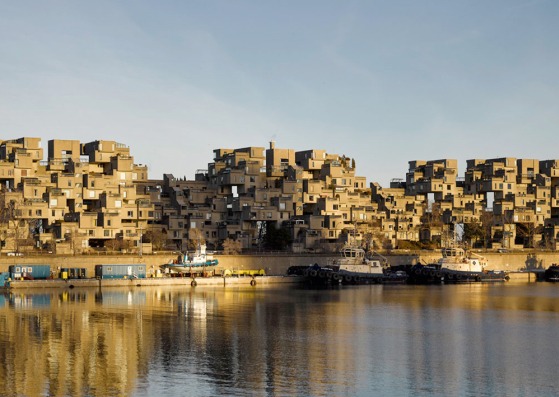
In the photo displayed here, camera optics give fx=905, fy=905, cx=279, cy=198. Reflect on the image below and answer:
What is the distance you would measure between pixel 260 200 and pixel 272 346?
81.7m

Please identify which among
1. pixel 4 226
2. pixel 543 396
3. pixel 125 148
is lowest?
pixel 543 396

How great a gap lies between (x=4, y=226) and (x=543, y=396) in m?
84.2

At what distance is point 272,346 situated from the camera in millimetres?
48531

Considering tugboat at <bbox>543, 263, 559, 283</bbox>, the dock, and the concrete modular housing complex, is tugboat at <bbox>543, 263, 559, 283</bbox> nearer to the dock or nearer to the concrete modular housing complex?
the concrete modular housing complex

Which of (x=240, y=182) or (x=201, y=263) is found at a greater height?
(x=240, y=182)

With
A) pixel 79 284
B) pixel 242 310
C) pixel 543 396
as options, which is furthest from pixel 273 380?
pixel 79 284

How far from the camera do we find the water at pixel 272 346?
37.5 meters

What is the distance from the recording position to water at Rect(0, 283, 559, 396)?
3747cm

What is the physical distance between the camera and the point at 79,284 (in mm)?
92562

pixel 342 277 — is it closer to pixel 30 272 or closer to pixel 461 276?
pixel 461 276

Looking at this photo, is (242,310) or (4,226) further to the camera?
(4,226)

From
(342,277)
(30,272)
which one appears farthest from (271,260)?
(30,272)

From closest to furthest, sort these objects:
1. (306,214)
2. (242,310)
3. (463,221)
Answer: (242,310) < (306,214) < (463,221)

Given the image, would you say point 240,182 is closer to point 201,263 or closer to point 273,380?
point 201,263
